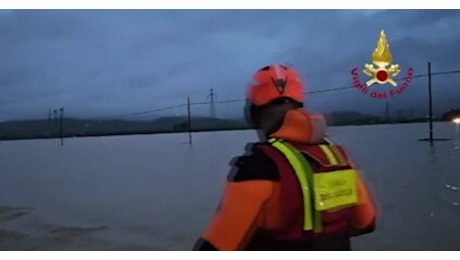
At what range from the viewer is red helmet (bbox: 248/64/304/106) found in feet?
3.83

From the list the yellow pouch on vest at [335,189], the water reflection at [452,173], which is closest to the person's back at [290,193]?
the yellow pouch on vest at [335,189]

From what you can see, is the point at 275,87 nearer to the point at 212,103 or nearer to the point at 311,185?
the point at 311,185

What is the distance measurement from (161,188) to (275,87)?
898mm

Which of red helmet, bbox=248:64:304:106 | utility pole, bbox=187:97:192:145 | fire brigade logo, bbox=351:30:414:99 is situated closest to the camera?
red helmet, bbox=248:64:304:106

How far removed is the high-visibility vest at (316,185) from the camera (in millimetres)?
1025

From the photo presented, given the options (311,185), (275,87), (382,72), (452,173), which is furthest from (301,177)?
(452,173)

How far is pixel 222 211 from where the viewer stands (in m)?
1.07

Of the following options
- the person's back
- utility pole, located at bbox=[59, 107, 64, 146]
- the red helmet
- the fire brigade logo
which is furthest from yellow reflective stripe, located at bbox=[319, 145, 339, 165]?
utility pole, located at bbox=[59, 107, 64, 146]

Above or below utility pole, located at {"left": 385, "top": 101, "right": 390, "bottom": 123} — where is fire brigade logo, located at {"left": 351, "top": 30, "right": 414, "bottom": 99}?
above

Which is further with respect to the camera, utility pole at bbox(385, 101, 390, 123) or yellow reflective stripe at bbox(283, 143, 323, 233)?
utility pole at bbox(385, 101, 390, 123)

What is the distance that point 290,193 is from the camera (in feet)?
3.32

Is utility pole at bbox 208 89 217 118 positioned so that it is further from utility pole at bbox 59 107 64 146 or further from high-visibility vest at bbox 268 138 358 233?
high-visibility vest at bbox 268 138 358 233

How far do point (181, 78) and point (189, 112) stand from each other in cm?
14

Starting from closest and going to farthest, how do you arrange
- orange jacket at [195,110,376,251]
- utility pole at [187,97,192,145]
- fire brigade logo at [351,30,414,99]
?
orange jacket at [195,110,376,251] → fire brigade logo at [351,30,414,99] → utility pole at [187,97,192,145]
